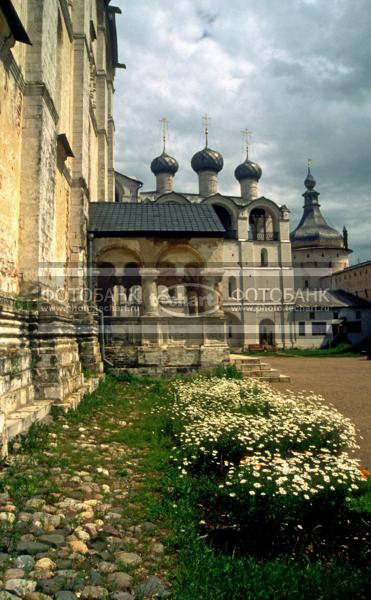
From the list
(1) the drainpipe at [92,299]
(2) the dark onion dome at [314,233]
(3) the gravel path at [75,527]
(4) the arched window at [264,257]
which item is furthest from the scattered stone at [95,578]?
(2) the dark onion dome at [314,233]

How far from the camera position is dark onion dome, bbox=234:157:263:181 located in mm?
41625

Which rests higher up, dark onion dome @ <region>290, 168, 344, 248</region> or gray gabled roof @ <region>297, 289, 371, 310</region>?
dark onion dome @ <region>290, 168, 344, 248</region>

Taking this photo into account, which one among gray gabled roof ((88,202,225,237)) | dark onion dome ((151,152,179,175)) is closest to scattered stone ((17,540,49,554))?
gray gabled roof ((88,202,225,237))

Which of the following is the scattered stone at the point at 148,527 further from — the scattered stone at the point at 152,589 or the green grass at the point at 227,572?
the scattered stone at the point at 152,589

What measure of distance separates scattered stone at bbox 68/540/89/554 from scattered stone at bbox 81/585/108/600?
381 millimetres

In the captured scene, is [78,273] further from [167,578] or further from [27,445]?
[167,578]

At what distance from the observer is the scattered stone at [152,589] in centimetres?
242

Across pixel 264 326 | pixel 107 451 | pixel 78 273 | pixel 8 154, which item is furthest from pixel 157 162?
pixel 107 451

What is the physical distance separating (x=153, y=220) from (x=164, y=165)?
28.7 meters

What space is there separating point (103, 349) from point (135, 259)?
9.42ft

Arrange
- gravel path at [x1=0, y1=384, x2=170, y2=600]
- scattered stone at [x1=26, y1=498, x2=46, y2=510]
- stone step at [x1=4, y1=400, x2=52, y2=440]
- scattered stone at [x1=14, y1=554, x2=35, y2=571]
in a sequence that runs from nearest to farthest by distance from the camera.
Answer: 1. gravel path at [x1=0, y1=384, x2=170, y2=600]
2. scattered stone at [x1=14, y1=554, x2=35, y2=571]
3. scattered stone at [x1=26, y1=498, x2=46, y2=510]
4. stone step at [x1=4, y1=400, x2=52, y2=440]

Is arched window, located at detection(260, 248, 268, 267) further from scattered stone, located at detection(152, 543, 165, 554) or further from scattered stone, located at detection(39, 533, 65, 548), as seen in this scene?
scattered stone, located at detection(39, 533, 65, 548)

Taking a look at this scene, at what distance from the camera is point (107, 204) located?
13.7 m

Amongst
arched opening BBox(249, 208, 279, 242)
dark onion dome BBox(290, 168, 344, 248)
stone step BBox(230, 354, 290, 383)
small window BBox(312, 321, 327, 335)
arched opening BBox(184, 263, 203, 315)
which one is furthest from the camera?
dark onion dome BBox(290, 168, 344, 248)
